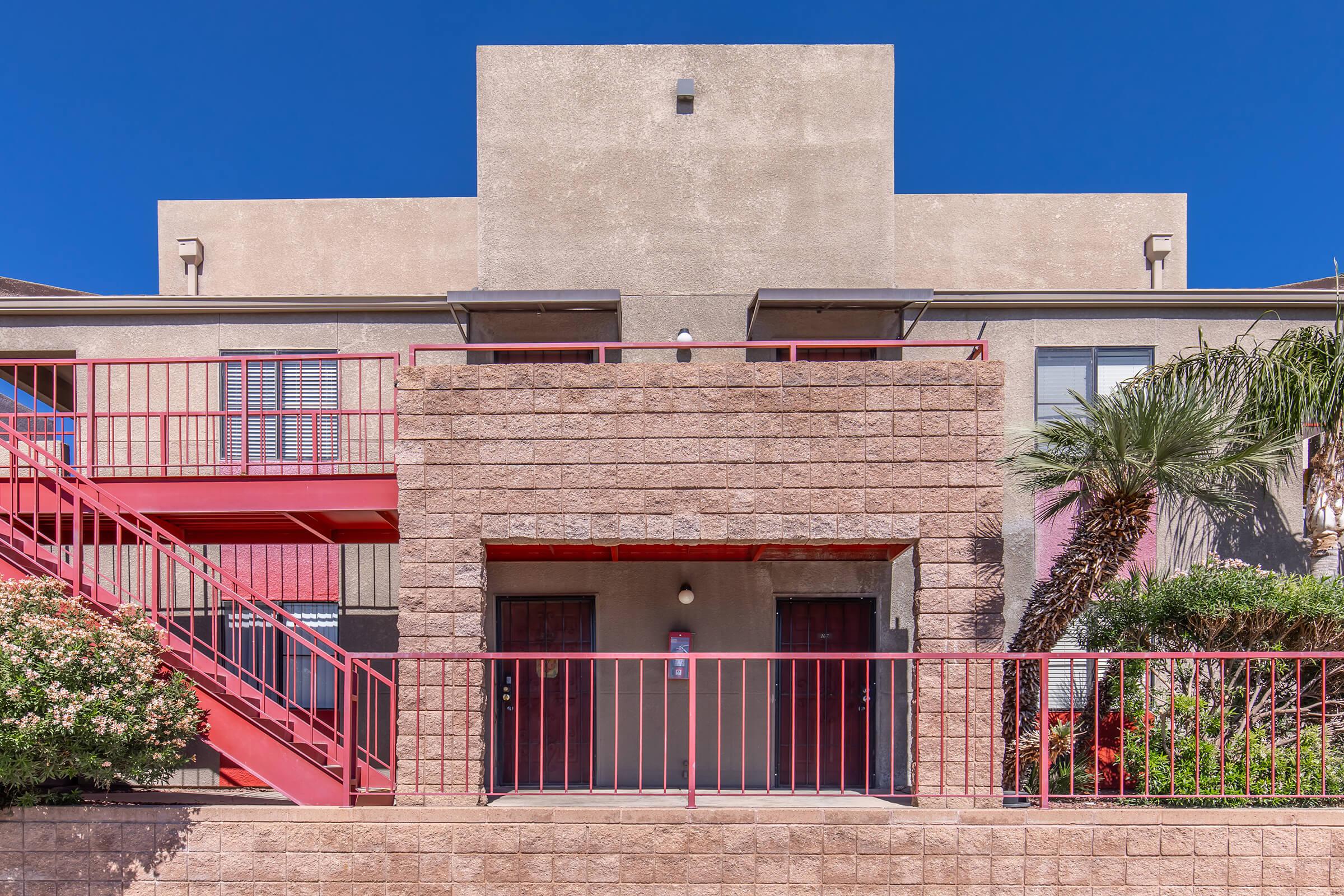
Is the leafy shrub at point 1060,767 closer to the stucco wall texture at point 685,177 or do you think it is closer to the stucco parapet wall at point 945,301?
the stucco parapet wall at point 945,301

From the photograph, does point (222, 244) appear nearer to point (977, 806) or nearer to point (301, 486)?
point (301, 486)

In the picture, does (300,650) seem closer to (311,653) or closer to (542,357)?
(311,653)

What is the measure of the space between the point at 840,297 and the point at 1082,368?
10.0ft

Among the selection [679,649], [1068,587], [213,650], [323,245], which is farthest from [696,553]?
[323,245]

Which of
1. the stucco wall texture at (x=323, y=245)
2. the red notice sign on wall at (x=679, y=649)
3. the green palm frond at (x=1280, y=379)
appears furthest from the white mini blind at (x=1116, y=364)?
the stucco wall texture at (x=323, y=245)

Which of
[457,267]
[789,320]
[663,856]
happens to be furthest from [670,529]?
[457,267]

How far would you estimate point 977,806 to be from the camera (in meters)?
6.27

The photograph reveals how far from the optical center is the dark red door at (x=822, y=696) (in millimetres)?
9172

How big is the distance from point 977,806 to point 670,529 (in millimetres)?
2957

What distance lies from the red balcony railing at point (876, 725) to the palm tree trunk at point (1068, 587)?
0.14 feet

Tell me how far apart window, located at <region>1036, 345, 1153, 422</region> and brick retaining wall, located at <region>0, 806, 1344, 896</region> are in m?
4.77

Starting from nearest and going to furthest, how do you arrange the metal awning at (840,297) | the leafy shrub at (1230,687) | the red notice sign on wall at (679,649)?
the leafy shrub at (1230,687), the metal awning at (840,297), the red notice sign on wall at (679,649)

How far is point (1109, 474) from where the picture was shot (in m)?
6.66

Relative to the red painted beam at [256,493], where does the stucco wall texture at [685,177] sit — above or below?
above
